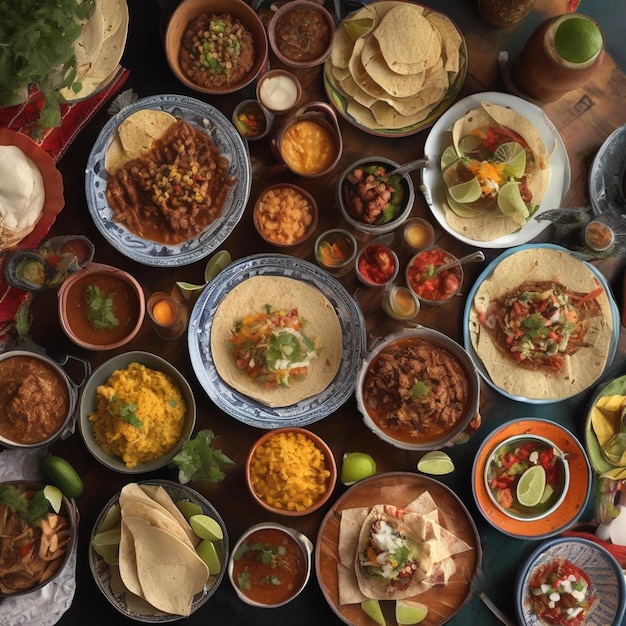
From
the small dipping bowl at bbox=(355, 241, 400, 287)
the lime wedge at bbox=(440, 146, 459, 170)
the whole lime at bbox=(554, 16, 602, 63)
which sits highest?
the whole lime at bbox=(554, 16, 602, 63)

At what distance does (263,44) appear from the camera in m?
3.39

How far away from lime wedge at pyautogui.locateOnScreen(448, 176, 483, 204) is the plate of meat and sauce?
39.6 inches

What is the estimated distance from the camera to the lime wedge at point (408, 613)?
3.21 m

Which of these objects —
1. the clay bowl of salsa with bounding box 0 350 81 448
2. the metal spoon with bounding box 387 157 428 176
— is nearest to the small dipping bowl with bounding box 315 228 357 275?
the metal spoon with bounding box 387 157 428 176

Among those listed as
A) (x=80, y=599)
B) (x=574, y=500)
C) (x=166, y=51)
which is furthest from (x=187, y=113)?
(x=574, y=500)


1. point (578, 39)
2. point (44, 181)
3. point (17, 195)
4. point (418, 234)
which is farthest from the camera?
point (418, 234)

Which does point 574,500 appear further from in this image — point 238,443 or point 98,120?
point 98,120

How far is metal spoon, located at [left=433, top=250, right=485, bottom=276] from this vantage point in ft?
10.6

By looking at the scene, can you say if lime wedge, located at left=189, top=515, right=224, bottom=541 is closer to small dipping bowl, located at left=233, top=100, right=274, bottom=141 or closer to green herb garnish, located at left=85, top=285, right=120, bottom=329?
green herb garnish, located at left=85, top=285, right=120, bottom=329

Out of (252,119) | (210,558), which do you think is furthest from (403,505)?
(252,119)

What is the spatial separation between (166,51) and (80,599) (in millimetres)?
2619

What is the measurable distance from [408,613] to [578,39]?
9.24 feet

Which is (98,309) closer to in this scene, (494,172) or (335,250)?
(335,250)

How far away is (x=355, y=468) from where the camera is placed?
3.24m
